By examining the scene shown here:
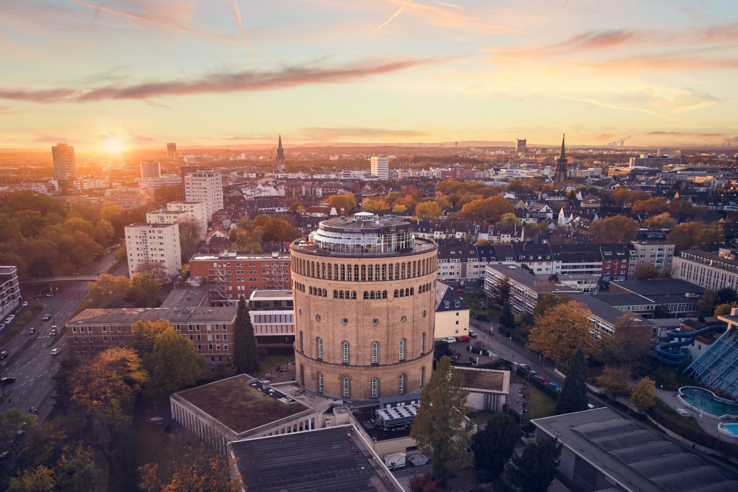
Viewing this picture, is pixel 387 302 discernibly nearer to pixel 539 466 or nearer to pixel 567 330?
pixel 539 466

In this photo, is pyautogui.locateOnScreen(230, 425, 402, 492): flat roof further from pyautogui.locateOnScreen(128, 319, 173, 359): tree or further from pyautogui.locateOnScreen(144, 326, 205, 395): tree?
pyautogui.locateOnScreen(128, 319, 173, 359): tree

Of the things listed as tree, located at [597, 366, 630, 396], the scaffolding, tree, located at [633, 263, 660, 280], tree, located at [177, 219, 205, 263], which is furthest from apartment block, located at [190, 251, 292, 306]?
tree, located at [633, 263, 660, 280]

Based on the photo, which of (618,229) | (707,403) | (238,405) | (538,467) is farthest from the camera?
(618,229)

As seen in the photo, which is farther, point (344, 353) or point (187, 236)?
point (187, 236)

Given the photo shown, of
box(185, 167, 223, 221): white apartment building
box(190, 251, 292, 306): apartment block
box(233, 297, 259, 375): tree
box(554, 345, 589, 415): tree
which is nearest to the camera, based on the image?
box(554, 345, 589, 415): tree

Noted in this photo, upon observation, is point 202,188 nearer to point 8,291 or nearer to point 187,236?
point 187,236

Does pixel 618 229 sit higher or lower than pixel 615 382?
higher

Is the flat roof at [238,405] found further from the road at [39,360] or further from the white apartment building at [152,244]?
the white apartment building at [152,244]

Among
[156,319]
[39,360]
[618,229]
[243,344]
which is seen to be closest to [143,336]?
[156,319]

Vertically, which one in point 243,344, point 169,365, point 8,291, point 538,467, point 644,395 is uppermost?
point 169,365
